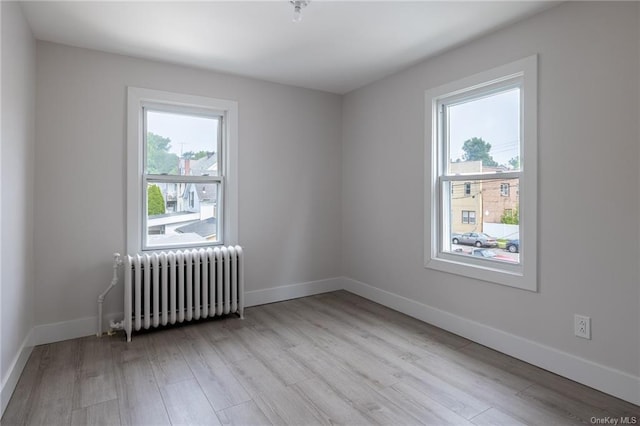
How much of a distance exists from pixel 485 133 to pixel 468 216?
0.72 metres

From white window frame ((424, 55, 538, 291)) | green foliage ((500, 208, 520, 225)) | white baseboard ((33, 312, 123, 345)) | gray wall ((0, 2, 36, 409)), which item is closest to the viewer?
gray wall ((0, 2, 36, 409))

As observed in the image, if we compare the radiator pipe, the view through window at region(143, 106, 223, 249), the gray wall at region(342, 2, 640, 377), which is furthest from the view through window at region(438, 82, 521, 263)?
the radiator pipe

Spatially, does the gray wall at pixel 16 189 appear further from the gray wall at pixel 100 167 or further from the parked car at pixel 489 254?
the parked car at pixel 489 254

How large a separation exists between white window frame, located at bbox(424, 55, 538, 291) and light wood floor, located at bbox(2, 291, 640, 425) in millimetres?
613

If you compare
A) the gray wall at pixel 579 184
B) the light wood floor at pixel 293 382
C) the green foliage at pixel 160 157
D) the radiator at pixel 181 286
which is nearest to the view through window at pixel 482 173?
the gray wall at pixel 579 184

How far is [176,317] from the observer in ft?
10.7

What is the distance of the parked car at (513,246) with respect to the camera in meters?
2.74

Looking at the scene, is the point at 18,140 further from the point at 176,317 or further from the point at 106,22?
the point at 176,317

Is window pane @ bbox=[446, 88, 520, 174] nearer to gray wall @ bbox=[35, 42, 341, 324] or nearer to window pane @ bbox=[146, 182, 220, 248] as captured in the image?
gray wall @ bbox=[35, 42, 341, 324]

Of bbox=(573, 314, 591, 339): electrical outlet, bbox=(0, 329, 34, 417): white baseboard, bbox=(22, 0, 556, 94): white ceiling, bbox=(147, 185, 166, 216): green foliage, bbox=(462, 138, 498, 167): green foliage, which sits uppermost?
bbox=(22, 0, 556, 94): white ceiling

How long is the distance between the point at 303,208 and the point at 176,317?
1840 millimetres

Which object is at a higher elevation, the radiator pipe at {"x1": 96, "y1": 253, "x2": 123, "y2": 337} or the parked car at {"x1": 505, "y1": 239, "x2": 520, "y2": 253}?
the parked car at {"x1": 505, "y1": 239, "x2": 520, "y2": 253}

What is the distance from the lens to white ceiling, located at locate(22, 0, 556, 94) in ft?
8.06

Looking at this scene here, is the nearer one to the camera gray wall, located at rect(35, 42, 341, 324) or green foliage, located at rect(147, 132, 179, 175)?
gray wall, located at rect(35, 42, 341, 324)
